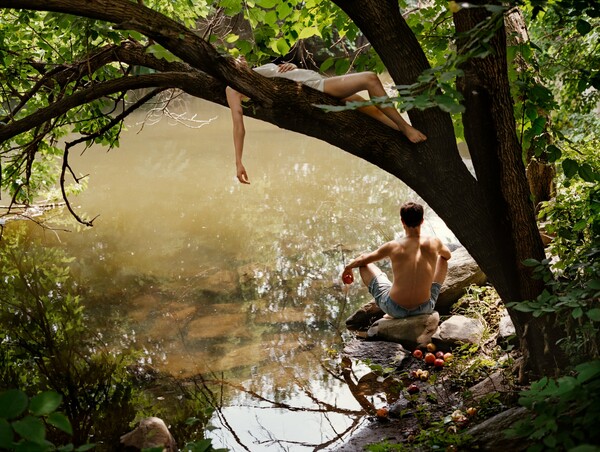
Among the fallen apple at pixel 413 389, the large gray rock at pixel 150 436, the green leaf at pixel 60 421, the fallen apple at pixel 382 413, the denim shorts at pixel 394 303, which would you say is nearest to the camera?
the green leaf at pixel 60 421

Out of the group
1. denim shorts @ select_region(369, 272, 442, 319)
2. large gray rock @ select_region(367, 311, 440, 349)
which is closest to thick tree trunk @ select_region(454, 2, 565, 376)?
large gray rock @ select_region(367, 311, 440, 349)

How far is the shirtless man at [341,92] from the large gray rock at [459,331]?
257cm

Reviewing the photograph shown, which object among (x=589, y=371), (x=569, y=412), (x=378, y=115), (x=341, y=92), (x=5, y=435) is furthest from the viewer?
(x=341, y=92)

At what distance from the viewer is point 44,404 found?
173 centimetres

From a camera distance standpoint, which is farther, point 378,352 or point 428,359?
→ point 378,352

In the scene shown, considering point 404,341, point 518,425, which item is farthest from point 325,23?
point 518,425

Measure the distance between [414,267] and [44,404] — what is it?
4.58m

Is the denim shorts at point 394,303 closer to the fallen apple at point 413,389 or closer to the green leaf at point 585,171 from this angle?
the fallen apple at point 413,389

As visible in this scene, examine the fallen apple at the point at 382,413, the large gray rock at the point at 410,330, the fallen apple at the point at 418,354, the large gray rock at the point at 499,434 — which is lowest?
the large gray rock at the point at 499,434

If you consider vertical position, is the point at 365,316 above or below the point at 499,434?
above

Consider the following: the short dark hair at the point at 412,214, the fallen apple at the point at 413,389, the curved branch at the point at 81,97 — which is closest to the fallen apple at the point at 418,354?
the fallen apple at the point at 413,389

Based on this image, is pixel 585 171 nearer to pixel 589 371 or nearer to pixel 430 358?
pixel 589 371

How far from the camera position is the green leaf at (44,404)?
→ 1.71 m

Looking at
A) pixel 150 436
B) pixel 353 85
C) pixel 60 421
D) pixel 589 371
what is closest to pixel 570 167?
pixel 353 85
